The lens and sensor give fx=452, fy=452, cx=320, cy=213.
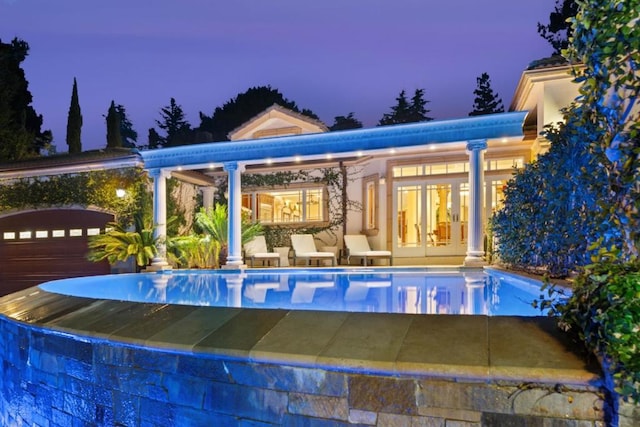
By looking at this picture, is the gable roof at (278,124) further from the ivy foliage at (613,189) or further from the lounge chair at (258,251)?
the ivy foliage at (613,189)

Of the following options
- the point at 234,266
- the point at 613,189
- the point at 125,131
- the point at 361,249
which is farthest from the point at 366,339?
the point at 125,131

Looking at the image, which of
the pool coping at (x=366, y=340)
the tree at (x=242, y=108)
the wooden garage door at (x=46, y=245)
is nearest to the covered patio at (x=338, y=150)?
the wooden garage door at (x=46, y=245)

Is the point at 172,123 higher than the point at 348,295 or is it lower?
higher

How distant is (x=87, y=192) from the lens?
14.1 m

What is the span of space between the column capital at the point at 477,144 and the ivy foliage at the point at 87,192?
9189 millimetres

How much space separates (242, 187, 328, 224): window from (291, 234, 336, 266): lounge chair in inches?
51.5

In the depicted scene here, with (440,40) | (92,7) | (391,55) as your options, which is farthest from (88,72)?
(440,40)

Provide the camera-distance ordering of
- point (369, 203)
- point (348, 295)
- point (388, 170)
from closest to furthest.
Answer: point (348, 295), point (388, 170), point (369, 203)

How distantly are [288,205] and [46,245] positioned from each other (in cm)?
801

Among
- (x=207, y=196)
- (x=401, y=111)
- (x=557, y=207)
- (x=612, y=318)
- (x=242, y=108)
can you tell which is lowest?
(x=612, y=318)

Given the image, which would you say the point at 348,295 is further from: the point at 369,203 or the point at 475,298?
the point at 369,203

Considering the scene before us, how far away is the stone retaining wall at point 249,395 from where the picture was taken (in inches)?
78.6

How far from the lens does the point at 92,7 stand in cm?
7438

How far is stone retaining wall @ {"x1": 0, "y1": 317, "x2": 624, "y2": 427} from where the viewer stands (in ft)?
6.55
